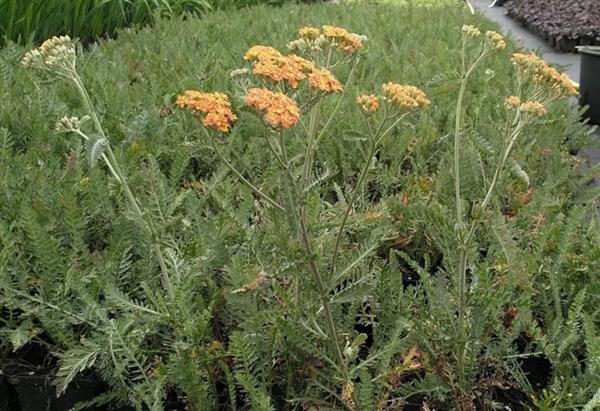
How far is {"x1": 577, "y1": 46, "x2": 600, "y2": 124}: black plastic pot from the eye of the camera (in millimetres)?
5941

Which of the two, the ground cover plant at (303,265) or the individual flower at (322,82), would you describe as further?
the ground cover plant at (303,265)

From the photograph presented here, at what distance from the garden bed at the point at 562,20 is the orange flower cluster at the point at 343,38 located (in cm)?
925

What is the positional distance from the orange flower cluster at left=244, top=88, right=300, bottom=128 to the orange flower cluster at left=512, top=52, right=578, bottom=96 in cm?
54

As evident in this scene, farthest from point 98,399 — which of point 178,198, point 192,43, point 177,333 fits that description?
point 192,43

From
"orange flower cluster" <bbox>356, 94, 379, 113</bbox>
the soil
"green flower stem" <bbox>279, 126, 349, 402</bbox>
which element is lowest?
the soil

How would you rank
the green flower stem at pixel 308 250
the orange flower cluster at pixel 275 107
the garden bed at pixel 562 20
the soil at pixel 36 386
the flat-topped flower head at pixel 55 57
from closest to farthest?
the orange flower cluster at pixel 275 107 < the green flower stem at pixel 308 250 < the flat-topped flower head at pixel 55 57 < the soil at pixel 36 386 < the garden bed at pixel 562 20

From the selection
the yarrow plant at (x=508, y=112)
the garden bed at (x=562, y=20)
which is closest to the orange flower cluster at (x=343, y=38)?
the yarrow plant at (x=508, y=112)

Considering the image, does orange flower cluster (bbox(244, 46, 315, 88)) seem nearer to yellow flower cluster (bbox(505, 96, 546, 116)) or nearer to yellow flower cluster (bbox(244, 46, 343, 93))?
yellow flower cluster (bbox(244, 46, 343, 93))

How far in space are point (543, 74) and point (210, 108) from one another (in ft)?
2.18

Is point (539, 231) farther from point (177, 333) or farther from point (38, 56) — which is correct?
point (38, 56)

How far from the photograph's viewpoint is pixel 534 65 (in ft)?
4.82

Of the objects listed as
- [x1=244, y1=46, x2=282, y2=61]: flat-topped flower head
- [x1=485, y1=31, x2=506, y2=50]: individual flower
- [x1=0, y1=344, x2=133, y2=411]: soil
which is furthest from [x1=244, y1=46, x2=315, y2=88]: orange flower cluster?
[x1=0, y1=344, x2=133, y2=411]: soil

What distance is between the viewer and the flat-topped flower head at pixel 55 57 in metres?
1.39

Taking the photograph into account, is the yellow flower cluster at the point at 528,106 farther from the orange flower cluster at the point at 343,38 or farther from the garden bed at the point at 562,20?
the garden bed at the point at 562,20
